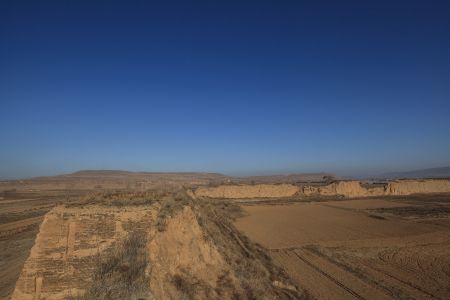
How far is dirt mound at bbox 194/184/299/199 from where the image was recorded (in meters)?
63.0

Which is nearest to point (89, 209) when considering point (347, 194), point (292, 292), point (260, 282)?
point (260, 282)

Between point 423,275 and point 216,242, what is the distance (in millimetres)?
10695

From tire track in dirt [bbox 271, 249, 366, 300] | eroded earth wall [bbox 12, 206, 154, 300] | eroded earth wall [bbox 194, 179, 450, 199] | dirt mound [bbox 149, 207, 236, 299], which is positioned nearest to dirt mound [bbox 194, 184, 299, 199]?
eroded earth wall [bbox 194, 179, 450, 199]

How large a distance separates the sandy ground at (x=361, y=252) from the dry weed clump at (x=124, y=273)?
Answer: 842 centimetres

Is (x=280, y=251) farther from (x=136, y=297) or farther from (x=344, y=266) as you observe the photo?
(x=136, y=297)

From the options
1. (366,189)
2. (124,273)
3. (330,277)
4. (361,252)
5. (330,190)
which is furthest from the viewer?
(366,189)

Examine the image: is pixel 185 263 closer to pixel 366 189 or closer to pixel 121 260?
pixel 121 260

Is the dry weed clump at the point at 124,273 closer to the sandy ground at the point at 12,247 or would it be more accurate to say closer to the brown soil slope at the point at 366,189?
the sandy ground at the point at 12,247

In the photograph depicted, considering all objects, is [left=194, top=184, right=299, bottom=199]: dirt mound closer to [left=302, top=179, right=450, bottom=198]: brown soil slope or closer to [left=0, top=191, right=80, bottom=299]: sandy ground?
[left=302, top=179, right=450, bottom=198]: brown soil slope

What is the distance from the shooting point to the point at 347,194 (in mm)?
67000

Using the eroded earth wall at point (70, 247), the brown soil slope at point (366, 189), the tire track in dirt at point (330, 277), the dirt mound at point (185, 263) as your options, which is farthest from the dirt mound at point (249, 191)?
the eroded earth wall at point (70, 247)

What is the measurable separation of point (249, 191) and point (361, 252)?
43.7 m

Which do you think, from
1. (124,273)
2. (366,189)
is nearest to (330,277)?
(124,273)

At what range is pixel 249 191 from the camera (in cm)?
6500
